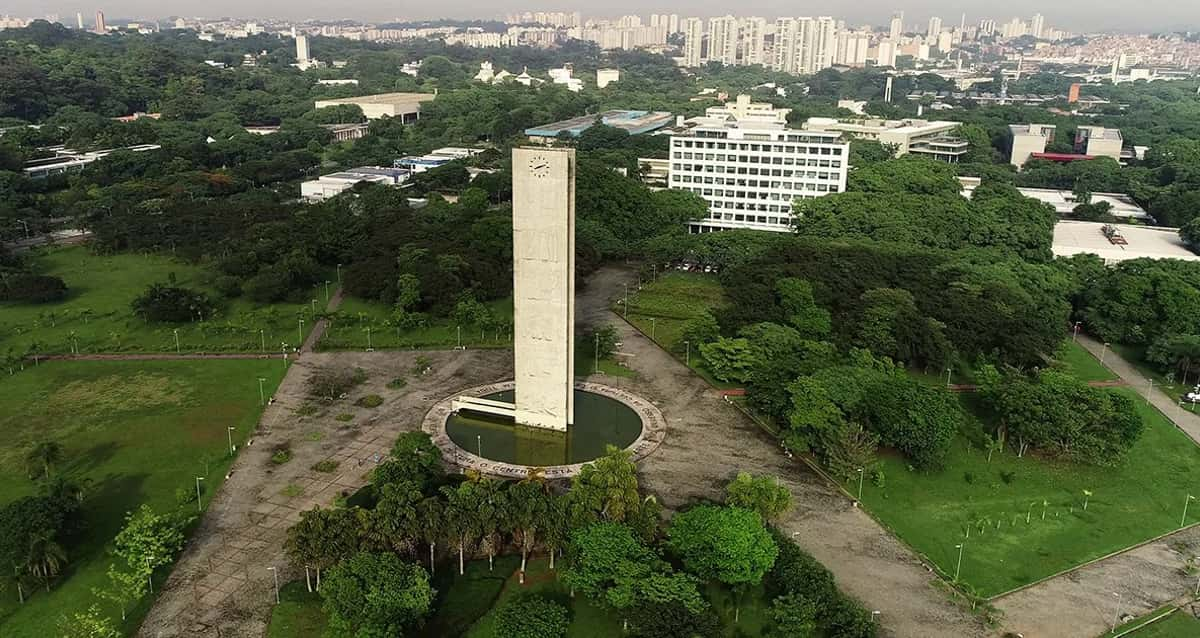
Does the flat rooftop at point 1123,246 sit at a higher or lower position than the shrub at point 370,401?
higher

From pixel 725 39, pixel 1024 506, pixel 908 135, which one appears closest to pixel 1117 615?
pixel 1024 506

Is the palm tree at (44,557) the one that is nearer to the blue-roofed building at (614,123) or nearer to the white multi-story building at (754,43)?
the blue-roofed building at (614,123)

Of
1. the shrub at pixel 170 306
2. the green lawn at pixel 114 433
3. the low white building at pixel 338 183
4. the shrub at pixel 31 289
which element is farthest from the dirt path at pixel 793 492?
the low white building at pixel 338 183

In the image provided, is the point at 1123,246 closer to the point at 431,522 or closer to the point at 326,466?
the point at 431,522

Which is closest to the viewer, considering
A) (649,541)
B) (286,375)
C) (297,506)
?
(649,541)

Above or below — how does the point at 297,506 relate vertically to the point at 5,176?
below

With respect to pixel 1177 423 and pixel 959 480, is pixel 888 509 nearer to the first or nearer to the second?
pixel 959 480

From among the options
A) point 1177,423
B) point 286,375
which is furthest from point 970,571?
point 286,375
